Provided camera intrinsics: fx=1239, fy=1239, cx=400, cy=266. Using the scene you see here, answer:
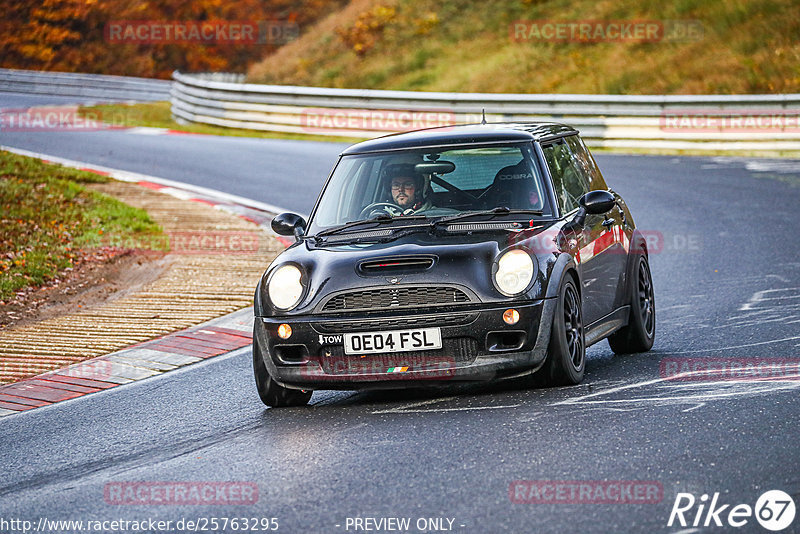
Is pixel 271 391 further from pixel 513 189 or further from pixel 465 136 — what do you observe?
pixel 465 136

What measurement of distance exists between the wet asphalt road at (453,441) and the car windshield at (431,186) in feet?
3.72

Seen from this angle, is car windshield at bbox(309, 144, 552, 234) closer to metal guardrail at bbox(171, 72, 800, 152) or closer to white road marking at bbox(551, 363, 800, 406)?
white road marking at bbox(551, 363, 800, 406)

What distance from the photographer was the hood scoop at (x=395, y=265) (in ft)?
22.5

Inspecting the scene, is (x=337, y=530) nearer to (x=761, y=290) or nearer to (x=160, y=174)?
(x=761, y=290)

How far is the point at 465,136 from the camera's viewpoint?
803 centimetres

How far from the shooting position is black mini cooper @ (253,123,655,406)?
6.77 meters

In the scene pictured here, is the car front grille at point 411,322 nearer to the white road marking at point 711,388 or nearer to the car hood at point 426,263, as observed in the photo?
the car hood at point 426,263

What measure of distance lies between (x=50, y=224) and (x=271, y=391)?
27.8ft

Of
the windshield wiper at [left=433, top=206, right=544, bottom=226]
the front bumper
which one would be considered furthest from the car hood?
the windshield wiper at [left=433, top=206, right=544, bottom=226]

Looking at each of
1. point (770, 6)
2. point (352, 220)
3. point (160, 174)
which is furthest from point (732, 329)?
point (770, 6)

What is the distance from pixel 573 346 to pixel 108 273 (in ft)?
22.7

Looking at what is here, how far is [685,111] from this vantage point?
76.0 feet

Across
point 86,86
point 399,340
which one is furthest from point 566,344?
point 86,86

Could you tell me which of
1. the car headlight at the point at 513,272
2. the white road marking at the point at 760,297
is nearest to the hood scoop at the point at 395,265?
the car headlight at the point at 513,272
